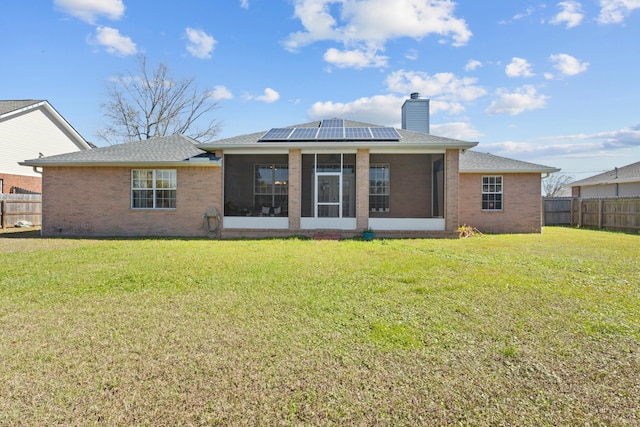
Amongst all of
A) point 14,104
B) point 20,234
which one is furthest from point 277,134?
point 14,104

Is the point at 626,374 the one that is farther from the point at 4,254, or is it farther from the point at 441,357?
the point at 4,254

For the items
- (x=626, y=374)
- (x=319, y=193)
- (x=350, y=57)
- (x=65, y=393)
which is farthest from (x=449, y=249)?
(x=350, y=57)

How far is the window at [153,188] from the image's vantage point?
1358 centimetres

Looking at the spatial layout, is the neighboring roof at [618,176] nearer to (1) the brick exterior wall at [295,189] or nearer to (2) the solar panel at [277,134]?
(1) the brick exterior wall at [295,189]

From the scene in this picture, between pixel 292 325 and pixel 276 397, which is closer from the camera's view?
pixel 276 397

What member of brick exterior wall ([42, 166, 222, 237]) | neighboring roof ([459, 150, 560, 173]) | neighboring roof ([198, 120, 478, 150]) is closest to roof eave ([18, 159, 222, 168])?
brick exterior wall ([42, 166, 222, 237])

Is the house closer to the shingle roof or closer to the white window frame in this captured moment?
the white window frame

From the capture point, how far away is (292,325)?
4.15 m

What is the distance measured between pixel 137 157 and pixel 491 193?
50.7 feet

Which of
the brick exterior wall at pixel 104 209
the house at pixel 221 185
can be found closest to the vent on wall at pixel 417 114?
the house at pixel 221 185

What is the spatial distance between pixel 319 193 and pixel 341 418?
11.8 m

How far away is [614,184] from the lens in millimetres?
24031

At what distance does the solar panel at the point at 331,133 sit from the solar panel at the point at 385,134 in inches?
51.2

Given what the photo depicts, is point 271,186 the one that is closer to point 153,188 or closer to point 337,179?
point 337,179
